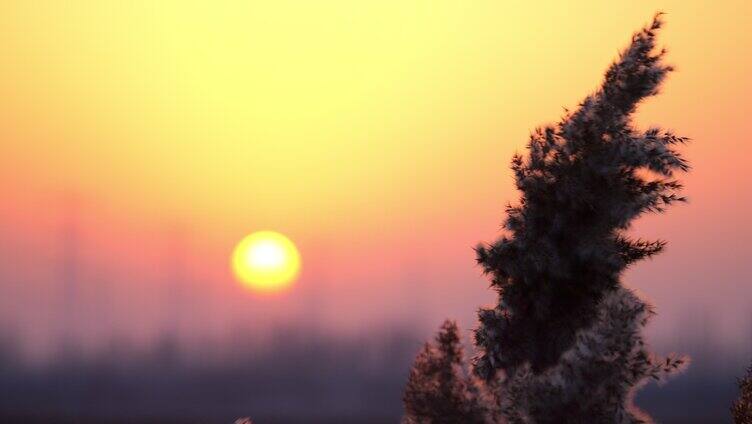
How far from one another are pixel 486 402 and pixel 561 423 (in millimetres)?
5249

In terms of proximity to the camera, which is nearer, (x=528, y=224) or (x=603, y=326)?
(x=603, y=326)

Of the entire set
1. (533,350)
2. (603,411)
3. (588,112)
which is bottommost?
(603,411)

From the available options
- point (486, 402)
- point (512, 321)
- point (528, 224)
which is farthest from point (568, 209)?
point (486, 402)

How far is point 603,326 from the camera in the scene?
930 inches

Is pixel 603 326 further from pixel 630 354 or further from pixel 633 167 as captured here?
pixel 633 167

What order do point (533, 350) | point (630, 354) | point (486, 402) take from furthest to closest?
point (486, 402)
point (533, 350)
point (630, 354)

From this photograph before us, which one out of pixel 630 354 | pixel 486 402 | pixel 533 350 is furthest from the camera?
pixel 486 402

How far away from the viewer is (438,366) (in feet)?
101

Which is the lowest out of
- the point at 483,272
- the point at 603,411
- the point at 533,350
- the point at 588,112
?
the point at 603,411

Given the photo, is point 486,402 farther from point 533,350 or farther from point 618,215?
point 618,215

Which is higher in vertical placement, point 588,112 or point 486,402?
point 588,112

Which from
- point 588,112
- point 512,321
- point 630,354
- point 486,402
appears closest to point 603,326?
point 630,354

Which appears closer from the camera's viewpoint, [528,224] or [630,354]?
[630,354]

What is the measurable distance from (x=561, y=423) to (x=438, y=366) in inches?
274
